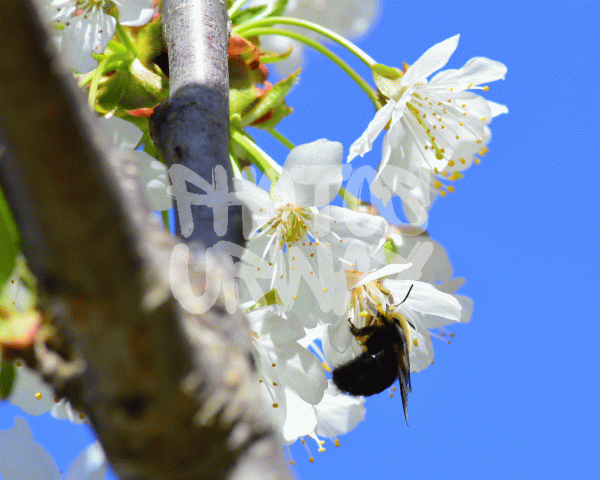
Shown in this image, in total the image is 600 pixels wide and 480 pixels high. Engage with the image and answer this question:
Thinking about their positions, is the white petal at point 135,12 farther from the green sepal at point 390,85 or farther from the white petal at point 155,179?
the green sepal at point 390,85

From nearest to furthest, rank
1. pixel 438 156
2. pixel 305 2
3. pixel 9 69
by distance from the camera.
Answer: pixel 9 69 < pixel 438 156 < pixel 305 2

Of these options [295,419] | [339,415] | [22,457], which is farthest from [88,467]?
[339,415]

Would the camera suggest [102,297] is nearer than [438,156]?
Yes

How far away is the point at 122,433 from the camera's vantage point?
0.19m

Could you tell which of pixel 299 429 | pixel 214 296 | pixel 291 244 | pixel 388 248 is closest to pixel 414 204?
pixel 388 248

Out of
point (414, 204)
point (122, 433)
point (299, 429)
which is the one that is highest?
point (122, 433)

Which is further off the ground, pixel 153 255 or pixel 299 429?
pixel 153 255

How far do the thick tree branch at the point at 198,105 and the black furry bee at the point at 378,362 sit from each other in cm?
42

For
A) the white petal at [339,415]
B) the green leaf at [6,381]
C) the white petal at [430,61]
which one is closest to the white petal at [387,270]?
the white petal at [339,415]

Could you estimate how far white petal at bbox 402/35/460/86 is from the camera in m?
0.95

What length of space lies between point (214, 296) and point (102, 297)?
2.8 inches

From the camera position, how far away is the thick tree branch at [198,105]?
1.72 ft

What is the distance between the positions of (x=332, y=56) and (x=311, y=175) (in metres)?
0.33

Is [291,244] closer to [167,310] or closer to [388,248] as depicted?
[388,248]
